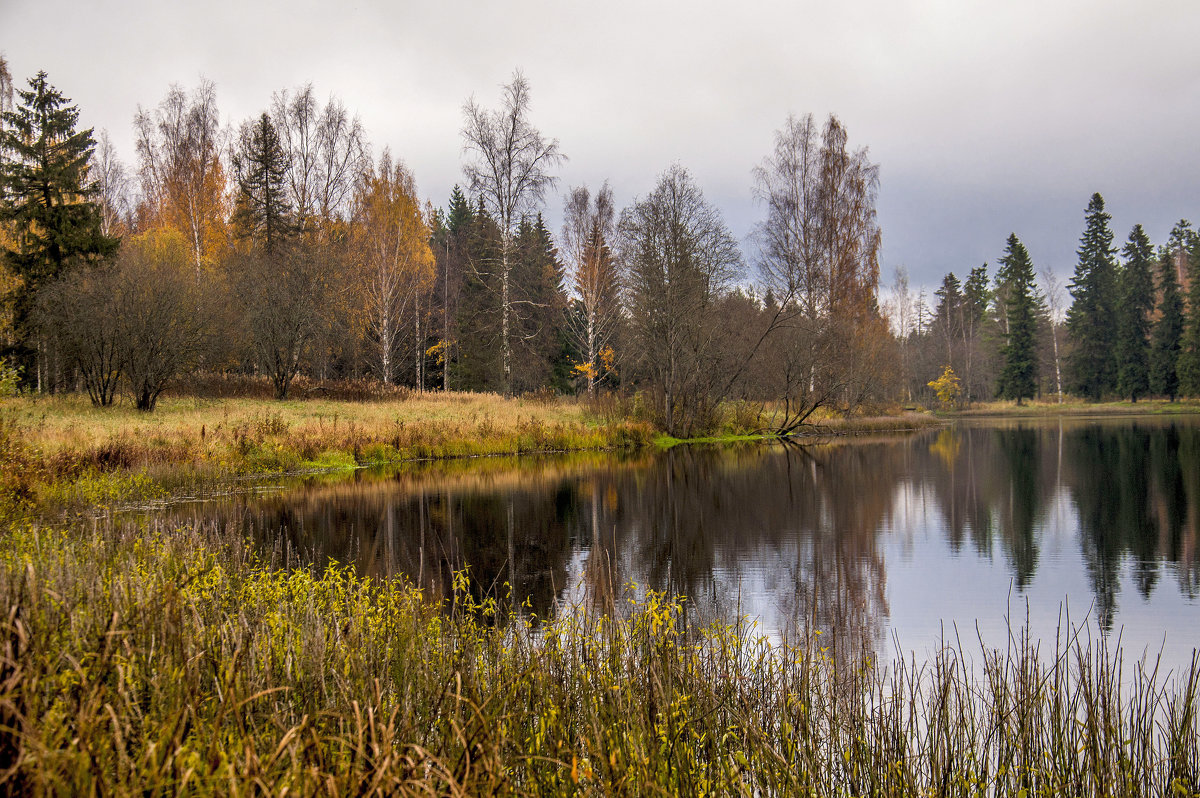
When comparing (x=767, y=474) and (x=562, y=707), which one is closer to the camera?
(x=562, y=707)

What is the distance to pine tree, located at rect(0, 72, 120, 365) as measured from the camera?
93.4 feet

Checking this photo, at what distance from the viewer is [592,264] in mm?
39906

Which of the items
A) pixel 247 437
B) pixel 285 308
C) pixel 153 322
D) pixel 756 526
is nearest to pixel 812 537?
pixel 756 526

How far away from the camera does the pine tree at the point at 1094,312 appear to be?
202 feet

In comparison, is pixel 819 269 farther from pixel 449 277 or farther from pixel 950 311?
pixel 950 311

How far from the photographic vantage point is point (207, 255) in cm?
3778

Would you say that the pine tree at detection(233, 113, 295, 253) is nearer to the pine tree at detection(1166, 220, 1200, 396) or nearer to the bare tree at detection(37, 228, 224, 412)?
the bare tree at detection(37, 228, 224, 412)

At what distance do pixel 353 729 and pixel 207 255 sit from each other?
39.8m

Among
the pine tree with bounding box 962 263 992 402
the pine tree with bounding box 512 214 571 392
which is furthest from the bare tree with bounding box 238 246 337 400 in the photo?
the pine tree with bounding box 962 263 992 402

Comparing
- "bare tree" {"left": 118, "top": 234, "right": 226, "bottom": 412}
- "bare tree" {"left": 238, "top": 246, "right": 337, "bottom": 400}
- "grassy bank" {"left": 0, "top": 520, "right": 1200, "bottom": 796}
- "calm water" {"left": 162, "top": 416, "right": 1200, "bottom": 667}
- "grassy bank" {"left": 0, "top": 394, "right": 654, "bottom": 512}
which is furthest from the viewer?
"bare tree" {"left": 238, "top": 246, "right": 337, "bottom": 400}

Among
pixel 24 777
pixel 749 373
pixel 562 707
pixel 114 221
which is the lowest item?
pixel 562 707

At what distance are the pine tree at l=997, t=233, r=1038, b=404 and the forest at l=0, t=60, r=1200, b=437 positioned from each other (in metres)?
A: 10.8

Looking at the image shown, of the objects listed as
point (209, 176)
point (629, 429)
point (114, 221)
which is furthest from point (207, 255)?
point (629, 429)

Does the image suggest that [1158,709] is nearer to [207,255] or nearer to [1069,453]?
[1069,453]
